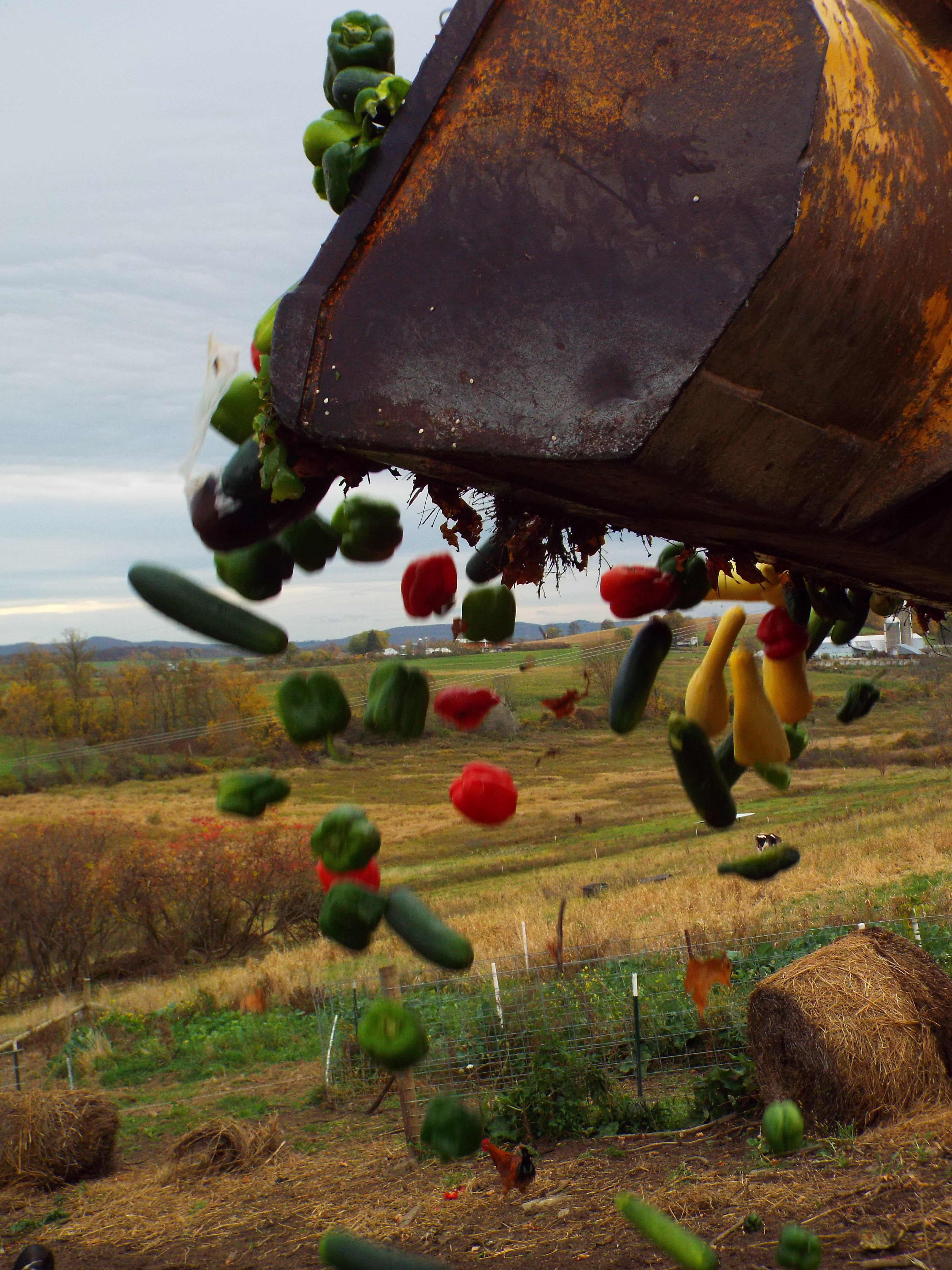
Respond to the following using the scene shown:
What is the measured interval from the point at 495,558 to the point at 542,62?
1.20m

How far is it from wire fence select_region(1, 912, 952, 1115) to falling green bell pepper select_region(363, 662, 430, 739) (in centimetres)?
948

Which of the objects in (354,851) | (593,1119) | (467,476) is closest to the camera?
(467,476)

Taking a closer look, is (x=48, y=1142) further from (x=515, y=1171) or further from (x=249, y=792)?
(x=249, y=792)

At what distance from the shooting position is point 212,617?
2354 mm

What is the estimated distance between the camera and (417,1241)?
331 inches

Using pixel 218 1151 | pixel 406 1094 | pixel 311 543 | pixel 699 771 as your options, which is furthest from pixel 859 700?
pixel 218 1151

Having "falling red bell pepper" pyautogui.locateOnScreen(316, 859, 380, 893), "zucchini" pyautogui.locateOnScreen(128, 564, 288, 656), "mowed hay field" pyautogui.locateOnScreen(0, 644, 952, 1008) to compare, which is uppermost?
"zucchini" pyautogui.locateOnScreen(128, 564, 288, 656)

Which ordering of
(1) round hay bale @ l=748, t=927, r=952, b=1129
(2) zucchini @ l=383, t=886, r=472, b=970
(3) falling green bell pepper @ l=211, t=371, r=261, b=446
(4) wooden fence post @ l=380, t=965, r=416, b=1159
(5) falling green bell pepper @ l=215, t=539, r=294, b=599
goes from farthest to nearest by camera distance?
(4) wooden fence post @ l=380, t=965, r=416, b=1159
(1) round hay bale @ l=748, t=927, r=952, b=1129
(2) zucchini @ l=383, t=886, r=472, b=970
(5) falling green bell pepper @ l=215, t=539, r=294, b=599
(3) falling green bell pepper @ l=211, t=371, r=261, b=446

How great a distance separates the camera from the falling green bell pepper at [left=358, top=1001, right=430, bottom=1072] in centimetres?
259

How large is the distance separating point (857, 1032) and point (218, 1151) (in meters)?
6.74

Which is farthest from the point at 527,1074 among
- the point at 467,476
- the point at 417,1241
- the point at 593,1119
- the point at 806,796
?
the point at 806,796

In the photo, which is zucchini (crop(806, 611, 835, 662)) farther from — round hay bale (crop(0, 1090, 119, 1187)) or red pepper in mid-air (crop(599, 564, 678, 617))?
round hay bale (crop(0, 1090, 119, 1187))

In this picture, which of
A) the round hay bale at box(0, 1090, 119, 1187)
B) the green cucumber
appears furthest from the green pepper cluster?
the round hay bale at box(0, 1090, 119, 1187)

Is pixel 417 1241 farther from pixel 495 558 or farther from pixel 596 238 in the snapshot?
pixel 596 238
